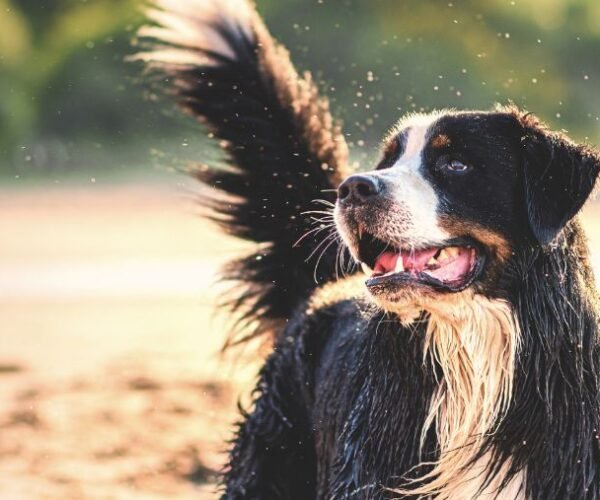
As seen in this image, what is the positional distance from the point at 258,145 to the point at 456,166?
1.80 m

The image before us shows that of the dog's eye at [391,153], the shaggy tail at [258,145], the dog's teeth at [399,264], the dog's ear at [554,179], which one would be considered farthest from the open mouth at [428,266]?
the shaggy tail at [258,145]

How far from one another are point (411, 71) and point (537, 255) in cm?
2288

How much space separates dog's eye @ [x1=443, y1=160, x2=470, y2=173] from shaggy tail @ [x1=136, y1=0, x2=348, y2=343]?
1.19 m

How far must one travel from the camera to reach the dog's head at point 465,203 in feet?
12.3

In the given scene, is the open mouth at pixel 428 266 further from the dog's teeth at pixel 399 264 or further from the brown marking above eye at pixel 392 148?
the brown marking above eye at pixel 392 148

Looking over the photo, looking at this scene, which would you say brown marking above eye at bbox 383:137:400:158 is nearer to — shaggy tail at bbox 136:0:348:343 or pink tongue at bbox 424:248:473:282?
pink tongue at bbox 424:248:473:282

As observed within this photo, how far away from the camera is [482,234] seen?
12.4 feet

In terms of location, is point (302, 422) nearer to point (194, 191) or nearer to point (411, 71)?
point (194, 191)

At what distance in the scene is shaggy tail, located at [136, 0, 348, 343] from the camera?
5.34 metres

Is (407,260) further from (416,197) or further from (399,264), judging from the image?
(416,197)

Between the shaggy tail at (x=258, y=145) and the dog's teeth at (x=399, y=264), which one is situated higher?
the shaggy tail at (x=258, y=145)

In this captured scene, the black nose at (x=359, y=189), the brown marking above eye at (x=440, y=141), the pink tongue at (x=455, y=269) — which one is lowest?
the pink tongue at (x=455, y=269)

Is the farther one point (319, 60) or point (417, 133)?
point (319, 60)

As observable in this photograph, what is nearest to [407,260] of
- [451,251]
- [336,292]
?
[451,251]
